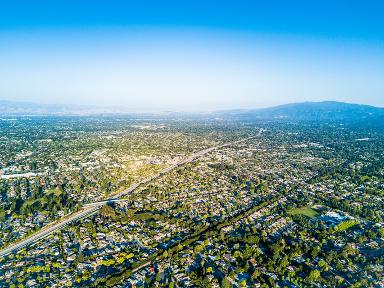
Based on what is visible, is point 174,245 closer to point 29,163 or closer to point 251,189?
point 251,189

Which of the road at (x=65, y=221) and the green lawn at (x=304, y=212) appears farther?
the green lawn at (x=304, y=212)

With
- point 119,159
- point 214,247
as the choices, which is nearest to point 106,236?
point 214,247

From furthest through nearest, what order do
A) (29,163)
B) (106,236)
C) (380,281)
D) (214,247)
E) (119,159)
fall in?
1. (119,159)
2. (29,163)
3. (106,236)
4. (214,247)
5. (380,281)

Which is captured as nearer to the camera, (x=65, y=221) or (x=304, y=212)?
(x=65, y=221)

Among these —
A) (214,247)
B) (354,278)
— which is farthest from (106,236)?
(354,278)

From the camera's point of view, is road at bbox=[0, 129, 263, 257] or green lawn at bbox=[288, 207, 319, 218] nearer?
road at bbox=[0, 129, 263, 257]

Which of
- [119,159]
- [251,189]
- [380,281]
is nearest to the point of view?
[380,281]

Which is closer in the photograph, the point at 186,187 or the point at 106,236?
the point at 106,236

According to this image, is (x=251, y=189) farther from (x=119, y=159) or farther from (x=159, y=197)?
(x=119, y=159)
